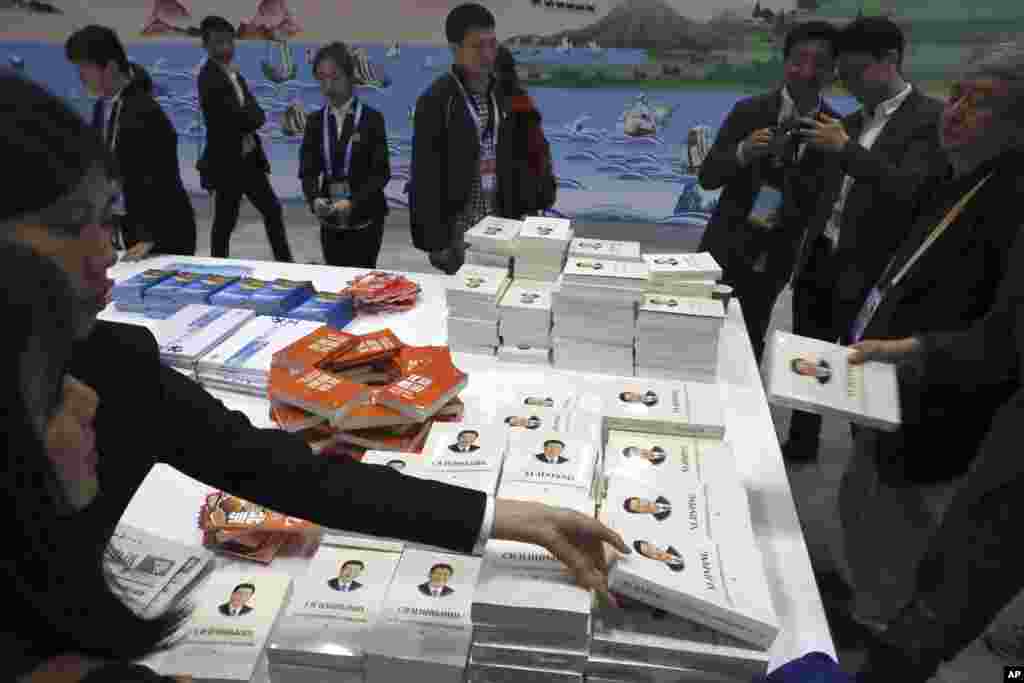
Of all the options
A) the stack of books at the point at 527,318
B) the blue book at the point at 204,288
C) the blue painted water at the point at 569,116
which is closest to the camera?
the stack of books at the point at 527,318

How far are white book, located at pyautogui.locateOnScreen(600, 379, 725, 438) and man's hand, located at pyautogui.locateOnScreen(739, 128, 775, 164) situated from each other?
1378mm

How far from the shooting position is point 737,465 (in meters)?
1.60

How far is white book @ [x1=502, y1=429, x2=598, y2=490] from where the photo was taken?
1.21 metres

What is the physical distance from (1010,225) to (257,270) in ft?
8.08

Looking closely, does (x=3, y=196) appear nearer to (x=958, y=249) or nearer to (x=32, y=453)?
(x=32, y=453)

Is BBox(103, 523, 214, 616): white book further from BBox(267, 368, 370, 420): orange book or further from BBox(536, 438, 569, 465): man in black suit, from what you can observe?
BBox(536, 438, 569, 465): man in black suit

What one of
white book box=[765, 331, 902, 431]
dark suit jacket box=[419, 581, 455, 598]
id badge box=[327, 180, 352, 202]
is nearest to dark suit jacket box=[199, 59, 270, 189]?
id badge box=[327, 180, 352, 202]

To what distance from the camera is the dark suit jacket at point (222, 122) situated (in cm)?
416

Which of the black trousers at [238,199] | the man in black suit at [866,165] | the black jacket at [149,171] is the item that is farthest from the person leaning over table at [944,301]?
the black trousers at [238,199]

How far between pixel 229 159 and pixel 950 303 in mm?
3997

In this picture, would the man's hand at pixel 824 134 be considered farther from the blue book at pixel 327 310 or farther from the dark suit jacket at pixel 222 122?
the dark suit jacket at pixel 222 122

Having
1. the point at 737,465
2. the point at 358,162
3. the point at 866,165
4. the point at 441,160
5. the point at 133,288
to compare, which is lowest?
the point at 737,465

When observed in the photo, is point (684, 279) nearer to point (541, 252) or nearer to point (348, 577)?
point (541, 252)

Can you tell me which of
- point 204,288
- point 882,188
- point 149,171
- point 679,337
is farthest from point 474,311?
point 149,171
